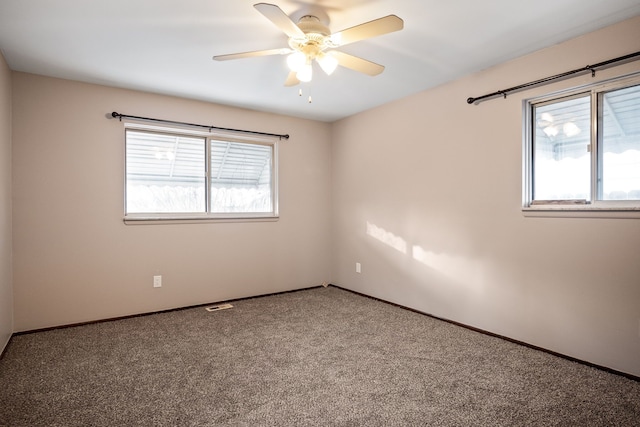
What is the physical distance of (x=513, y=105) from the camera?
294 cm

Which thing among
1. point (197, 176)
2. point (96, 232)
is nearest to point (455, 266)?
point (197, 176)

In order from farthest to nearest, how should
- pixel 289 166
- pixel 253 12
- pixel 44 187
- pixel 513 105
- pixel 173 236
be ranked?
pixel 289 166, pixel 173 236, pixel 44 187, pixel 513 105, pixel 253 12

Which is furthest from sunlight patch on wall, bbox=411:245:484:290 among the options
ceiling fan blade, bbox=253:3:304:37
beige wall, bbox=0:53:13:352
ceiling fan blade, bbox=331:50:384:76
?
beige wall, bbox=0:53:13:352

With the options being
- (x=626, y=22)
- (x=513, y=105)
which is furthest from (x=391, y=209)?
(x=626, y=22)

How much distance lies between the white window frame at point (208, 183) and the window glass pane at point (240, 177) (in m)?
0.05

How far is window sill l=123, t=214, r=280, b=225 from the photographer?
12.0ft

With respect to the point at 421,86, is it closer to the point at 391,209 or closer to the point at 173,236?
the point at 391,209

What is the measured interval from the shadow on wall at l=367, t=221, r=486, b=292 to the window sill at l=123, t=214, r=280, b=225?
154 centimetres

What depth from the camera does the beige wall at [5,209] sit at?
9.06ft

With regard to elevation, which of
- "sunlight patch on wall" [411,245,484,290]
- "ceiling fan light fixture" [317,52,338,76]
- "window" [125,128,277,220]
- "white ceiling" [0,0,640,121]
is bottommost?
"sunlight patch on wall" [411,245,484,290]

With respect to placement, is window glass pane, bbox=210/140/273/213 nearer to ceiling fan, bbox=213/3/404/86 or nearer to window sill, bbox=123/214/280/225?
window sill, bbox=123/214/280/225

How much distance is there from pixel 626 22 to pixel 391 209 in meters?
2.45

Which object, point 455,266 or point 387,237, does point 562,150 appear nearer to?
point 455,266

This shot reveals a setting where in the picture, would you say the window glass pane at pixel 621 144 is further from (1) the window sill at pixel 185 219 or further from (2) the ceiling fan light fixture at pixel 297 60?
(1) the window sill at pixel 185 219
